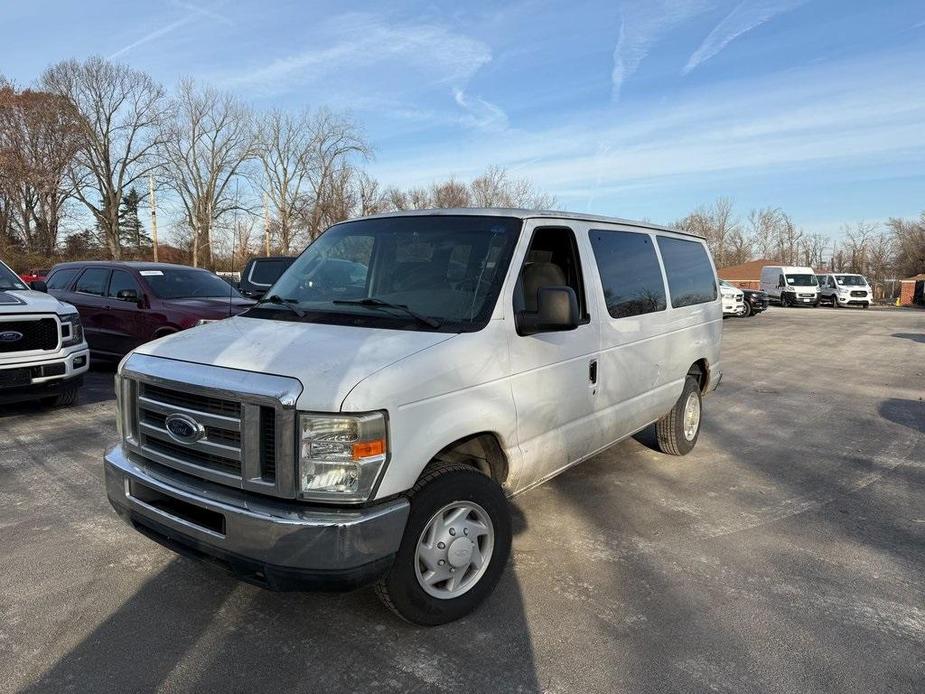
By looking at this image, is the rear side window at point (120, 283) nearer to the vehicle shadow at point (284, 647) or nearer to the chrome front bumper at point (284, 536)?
the vehicle shadow at point (284, 647)

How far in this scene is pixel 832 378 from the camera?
1080 cm

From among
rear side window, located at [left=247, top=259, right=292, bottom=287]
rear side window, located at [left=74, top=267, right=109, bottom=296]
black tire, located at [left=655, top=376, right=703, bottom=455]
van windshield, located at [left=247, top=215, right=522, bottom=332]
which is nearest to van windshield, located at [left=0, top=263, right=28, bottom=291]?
rear side window, located at [left=74, top=267, right=109, bottom=296]

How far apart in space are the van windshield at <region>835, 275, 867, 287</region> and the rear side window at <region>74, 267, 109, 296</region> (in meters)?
39.3

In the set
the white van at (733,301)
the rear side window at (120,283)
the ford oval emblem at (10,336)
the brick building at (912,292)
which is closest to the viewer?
the ford oval emblem at (10,336)

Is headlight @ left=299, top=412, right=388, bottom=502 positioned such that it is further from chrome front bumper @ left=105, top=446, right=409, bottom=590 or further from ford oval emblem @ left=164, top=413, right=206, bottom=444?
ford oval emblem @ left=164, top=413, right=206, bottom=444

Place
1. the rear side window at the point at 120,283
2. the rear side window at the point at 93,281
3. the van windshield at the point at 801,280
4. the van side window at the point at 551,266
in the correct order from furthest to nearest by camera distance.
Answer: the van windshield at the point at 801,280 → the rear side window at the point at 93,281 → the rear side window at the point at 120,283 → the van side window at the point at 551,266

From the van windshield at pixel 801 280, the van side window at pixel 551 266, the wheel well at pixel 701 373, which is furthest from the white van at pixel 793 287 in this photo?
the van side window at pixel 551 266

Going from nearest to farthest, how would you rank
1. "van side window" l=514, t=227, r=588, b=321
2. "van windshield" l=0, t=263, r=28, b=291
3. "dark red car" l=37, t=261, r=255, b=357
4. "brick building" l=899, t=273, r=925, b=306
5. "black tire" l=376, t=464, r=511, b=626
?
"black tire" l=376, t=464, r=511, b=626
"van side window" l=514, t=227, r=588, b=321
"van windshield" l=0, t=263, r=28, b=291
"dark red car" l=37, t=261, r=255, b=357
"brick building" l=899, t=273, r=925, b=306

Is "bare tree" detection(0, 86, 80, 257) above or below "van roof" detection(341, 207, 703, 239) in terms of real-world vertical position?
above

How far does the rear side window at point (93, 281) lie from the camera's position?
9.80 meters

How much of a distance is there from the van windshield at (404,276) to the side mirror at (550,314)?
22 centimetres

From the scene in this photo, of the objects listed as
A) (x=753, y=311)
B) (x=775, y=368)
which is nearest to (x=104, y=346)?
(x=775, y=368)

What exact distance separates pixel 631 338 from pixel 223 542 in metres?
3.04

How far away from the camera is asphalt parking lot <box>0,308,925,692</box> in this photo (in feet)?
8.82
